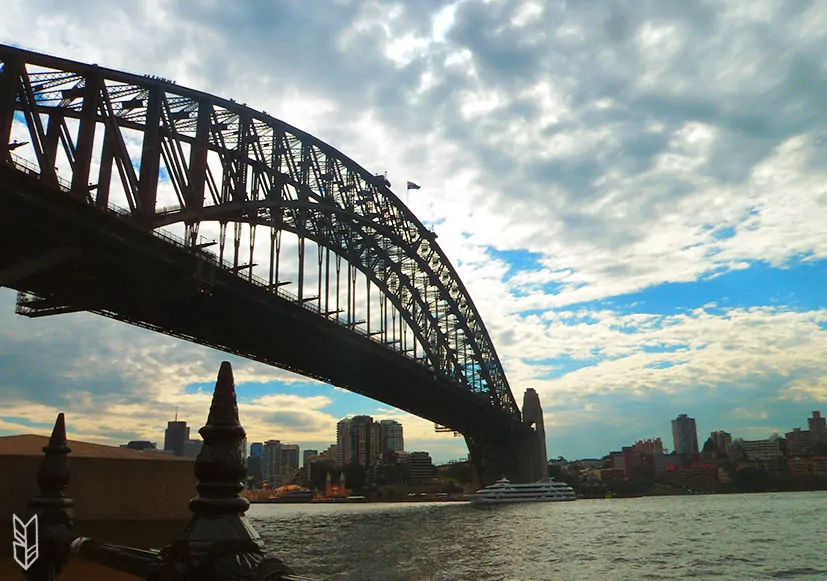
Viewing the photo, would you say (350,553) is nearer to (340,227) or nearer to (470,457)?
(340,227)

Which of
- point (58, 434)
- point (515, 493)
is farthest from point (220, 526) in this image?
point (515, 493)

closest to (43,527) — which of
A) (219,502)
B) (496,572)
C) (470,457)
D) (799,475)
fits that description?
(219,502)

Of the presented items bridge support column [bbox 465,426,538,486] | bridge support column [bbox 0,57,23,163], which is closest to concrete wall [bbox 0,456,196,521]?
bridge support column [bbox 0,57,23,163]

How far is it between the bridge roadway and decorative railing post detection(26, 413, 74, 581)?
21025 millimetres

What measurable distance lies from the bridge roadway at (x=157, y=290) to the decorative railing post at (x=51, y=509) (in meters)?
21.0

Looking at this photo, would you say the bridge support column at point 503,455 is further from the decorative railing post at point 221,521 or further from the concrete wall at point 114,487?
the decorative railing post at point 221,521

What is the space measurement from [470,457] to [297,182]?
58.0 m

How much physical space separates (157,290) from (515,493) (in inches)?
2453

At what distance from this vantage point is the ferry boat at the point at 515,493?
81.6 metres

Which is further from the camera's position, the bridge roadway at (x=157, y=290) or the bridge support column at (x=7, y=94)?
the bridge roadway at (x=157, y=290)

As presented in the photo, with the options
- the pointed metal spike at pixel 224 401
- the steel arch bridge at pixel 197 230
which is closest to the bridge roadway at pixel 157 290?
the steel arch bridge at pixel 197 230

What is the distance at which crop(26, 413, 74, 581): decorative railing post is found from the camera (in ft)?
11.6

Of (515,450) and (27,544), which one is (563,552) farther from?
(515,450)

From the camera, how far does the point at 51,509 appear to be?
3.67 meters
